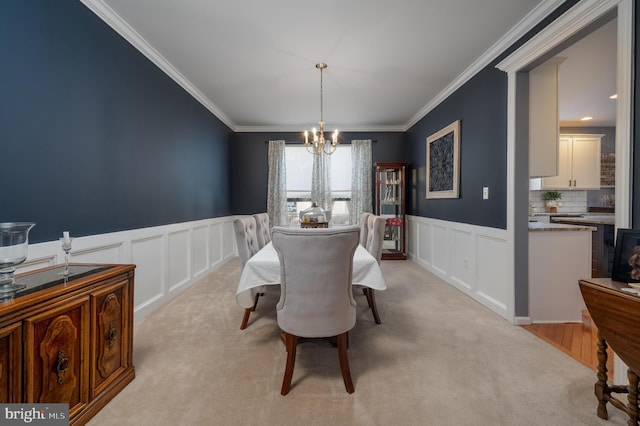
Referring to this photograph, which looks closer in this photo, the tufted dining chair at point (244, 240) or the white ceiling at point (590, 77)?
the tufted dining chair at point (244, 240)

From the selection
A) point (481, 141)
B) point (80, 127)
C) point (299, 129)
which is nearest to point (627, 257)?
point (481, 141)

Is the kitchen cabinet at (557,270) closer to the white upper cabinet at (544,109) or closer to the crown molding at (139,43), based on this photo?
the white upper cabinet at (544,109)

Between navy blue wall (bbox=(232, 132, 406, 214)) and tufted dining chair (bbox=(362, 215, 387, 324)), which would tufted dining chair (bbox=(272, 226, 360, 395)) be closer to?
tufted dining chair (bbox=(362, 215, 387, 324))

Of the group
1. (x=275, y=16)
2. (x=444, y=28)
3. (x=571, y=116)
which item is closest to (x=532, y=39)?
(x=444, y=28)

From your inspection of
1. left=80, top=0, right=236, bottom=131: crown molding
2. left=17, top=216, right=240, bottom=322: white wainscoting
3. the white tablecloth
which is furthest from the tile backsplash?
left=80, top=0, right=236, bottom=131: crown molding

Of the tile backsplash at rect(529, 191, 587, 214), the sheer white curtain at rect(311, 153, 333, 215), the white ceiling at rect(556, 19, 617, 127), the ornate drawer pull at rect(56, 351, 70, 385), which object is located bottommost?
the ornate drawer pull at rect(56, 351, 70, 385)

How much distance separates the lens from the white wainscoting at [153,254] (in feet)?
6.28

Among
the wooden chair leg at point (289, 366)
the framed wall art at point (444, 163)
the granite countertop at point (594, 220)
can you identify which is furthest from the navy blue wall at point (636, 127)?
the granite countertop at point (594, 220)

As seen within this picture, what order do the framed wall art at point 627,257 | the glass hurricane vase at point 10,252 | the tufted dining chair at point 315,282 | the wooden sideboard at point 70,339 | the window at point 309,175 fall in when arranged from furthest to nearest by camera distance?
1. the window at point 309,175
2. the tufted dining chair at point 315,282
3. the framed wall art at point 627,257
4. the glass hurricane vase at point 10,252
5. the wooden sideboard at point 70,339

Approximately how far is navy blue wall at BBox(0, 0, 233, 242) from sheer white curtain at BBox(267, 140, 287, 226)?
2302 mm

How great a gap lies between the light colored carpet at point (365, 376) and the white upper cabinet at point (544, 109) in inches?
63.2

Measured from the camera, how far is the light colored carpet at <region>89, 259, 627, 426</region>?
1.42 metres

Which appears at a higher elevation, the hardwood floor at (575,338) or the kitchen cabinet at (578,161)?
the kitchen cabinet at (578,161)

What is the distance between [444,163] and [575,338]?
2.41 m
